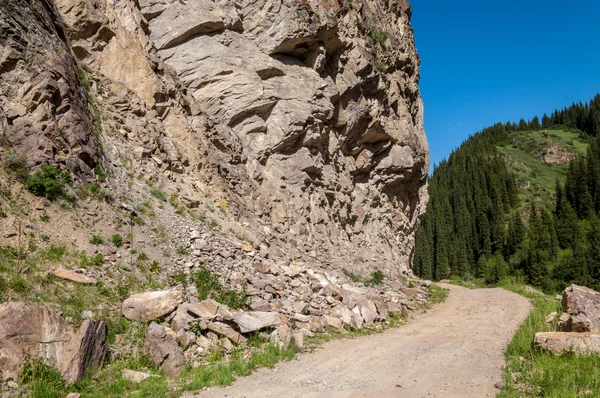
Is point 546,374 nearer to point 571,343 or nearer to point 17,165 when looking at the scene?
point 571,343

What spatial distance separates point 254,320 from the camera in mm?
9547

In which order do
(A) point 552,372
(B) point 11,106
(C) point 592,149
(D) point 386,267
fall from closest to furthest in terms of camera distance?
(A) point 552,372 < (B) point 11,106 < (D) point 386,267 < (C) point 592,149

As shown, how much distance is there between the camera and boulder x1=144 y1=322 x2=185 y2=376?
746cm

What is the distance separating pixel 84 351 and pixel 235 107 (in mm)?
15380

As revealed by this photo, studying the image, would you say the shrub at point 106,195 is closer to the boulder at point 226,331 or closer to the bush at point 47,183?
the bush at point 47,183

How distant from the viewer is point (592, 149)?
100m

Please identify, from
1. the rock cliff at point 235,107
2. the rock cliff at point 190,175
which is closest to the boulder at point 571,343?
the rock cliff at point 190,175

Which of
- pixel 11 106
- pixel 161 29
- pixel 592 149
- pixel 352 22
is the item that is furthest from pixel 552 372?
pixel 592 149

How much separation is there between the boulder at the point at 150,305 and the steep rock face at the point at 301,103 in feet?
31.8

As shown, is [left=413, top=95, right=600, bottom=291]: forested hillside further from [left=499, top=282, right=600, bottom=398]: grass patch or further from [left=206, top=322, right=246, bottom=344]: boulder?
[left=206, top=322, right=246, bottom=344]: boulder

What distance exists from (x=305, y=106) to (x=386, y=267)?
11372 mm

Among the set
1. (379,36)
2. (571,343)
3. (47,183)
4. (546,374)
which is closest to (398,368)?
(546,374)

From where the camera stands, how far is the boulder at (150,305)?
8672 millimetres

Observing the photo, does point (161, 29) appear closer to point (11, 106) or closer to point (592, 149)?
point (11, 106)
